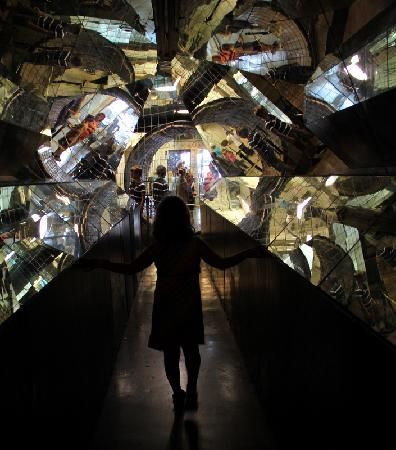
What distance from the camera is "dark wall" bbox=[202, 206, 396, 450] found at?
1389mm

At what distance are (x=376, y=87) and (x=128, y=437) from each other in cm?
277

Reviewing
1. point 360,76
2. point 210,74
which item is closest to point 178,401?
point 360,76

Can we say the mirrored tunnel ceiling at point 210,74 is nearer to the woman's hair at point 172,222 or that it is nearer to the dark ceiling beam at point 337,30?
the dark ceiling beam at point 337,30

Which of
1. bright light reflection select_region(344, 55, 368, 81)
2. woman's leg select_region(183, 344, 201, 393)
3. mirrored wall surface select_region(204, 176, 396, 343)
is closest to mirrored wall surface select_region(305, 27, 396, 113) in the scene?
bright light reflection select_region(344, 55, 368, 81)

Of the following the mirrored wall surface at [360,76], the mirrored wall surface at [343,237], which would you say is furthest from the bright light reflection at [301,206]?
the mirrored wall surface at [360,76]

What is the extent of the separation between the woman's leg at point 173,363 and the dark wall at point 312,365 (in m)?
Result: 0.59

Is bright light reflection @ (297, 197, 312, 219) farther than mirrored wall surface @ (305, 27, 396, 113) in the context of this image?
Yes

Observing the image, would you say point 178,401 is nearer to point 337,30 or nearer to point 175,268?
point 175,268

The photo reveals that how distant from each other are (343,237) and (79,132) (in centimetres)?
614

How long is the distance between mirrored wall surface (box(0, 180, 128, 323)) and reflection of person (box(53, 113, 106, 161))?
2.48 m

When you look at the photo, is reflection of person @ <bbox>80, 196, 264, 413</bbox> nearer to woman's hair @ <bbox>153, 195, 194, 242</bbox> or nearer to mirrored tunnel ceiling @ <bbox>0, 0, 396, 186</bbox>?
woman's hair @ <bbox>153, 195, 194, 242</bbox>

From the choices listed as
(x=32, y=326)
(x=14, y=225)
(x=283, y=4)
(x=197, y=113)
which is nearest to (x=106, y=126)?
(x=197, y=113)

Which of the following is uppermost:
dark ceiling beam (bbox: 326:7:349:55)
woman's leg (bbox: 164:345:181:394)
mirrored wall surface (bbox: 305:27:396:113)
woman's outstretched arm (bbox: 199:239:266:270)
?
dark ceiling beam (bbox: 326:7:349:55)

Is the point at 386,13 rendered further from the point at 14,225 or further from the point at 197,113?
the point at 197,113
